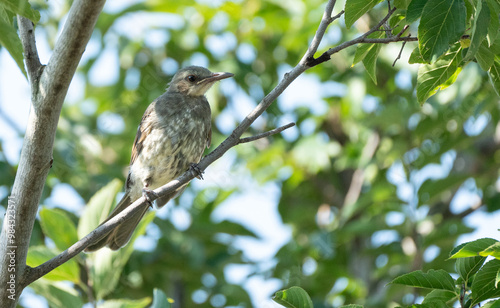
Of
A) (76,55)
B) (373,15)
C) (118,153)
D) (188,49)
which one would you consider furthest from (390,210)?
(76,55)

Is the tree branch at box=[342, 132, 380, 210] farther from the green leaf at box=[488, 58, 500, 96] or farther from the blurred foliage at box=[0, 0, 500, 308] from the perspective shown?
the green leaf at box=[488, 58, 500, 96]

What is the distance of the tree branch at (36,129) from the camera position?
2.00 m

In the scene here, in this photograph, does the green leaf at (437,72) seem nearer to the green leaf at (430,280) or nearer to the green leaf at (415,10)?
the green leaf at (415,10)

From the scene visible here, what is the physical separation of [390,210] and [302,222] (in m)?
1.22

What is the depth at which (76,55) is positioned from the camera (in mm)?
2035

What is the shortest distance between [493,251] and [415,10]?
85cm

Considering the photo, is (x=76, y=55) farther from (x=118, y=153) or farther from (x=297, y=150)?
(x=118, y=153)

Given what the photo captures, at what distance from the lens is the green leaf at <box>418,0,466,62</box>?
6.55 ft

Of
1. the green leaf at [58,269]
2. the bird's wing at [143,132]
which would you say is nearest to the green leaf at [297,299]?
the green leaf at [58,269]

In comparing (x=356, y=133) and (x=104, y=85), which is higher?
(x=104, y=85)

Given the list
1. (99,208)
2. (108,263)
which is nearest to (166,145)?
(99,208)

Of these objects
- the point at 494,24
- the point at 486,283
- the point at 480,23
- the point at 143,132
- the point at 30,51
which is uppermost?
the point at 143,132

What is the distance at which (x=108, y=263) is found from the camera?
11.6ft

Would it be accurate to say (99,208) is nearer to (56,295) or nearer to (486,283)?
(56,295)
